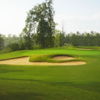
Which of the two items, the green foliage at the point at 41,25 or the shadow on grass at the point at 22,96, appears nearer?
the shadow on grass at the point at 22,96

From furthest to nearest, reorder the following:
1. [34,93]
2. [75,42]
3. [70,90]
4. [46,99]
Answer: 1. [75,42]
2. [70,90]
3. [34,93]
4. [46,99]

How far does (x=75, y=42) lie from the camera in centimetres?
11975

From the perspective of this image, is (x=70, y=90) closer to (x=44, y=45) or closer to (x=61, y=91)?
(x=61, y=91)

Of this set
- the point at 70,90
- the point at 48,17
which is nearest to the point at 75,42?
the point at 48,17

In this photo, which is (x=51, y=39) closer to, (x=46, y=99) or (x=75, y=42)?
(x=46, y=99)

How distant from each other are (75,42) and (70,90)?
116 metres

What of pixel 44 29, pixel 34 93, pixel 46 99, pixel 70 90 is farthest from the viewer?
pixel 44 29

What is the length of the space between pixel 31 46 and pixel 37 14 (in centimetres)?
1041

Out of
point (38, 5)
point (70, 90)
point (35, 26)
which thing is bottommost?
point (70, 90)

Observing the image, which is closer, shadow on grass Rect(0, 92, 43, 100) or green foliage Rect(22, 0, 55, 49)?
shadow on grass Rect(0, 92, 43, 100)

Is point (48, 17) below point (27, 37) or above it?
above

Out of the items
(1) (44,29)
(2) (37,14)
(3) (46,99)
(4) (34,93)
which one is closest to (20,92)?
(4) (34,93)

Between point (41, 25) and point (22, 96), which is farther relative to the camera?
point (41, 25)

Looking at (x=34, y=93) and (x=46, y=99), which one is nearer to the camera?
(x=46, y=99)
